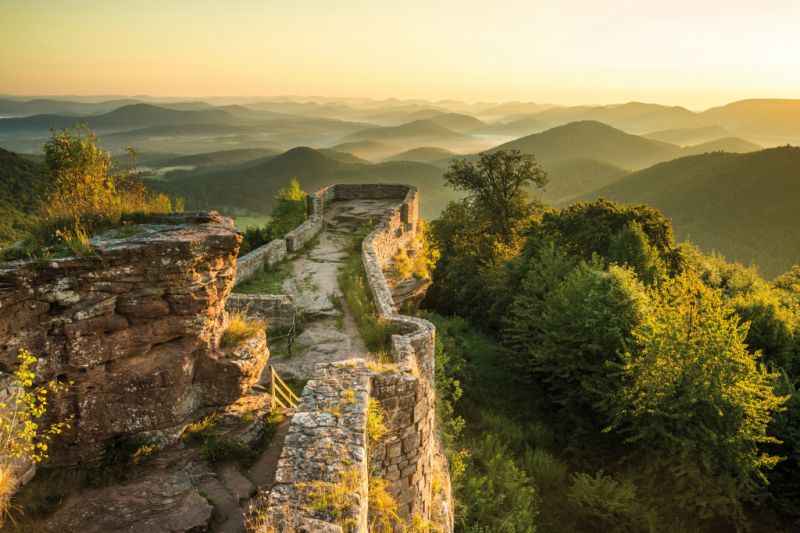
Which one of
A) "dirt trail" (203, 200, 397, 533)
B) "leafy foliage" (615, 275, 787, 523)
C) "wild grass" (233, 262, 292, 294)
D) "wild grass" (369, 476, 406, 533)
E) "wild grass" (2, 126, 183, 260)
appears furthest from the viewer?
"wild grass" (233, 262, 292, 294)

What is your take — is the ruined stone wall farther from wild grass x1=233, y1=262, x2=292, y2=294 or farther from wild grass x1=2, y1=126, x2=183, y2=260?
wild grass x1=2, y1=126, x2=183, y2=260

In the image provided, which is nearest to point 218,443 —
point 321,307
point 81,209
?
point 81,209

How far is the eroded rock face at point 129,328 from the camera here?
613 centimetres

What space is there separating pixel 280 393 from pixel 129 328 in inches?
113

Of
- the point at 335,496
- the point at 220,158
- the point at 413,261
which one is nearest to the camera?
the point at 335,496

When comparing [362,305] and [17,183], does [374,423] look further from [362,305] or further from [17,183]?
[17,183]

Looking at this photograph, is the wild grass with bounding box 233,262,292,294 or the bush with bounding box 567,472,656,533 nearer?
the bush with bounding box 567,472,656,533

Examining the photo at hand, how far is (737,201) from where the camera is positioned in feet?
275

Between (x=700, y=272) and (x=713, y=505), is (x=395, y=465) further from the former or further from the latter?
(x=700, y=272)

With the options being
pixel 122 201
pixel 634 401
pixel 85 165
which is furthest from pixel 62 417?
pixel 634 401

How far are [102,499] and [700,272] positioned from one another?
89.7ft

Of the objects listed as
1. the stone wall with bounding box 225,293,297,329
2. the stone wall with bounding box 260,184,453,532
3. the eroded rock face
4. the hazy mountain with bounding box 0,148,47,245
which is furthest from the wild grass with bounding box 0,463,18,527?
the hazy mountain with bounding box 0,148,47,245

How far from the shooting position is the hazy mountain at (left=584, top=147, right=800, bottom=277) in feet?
228

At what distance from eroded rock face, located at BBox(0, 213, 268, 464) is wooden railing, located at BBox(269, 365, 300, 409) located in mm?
662
